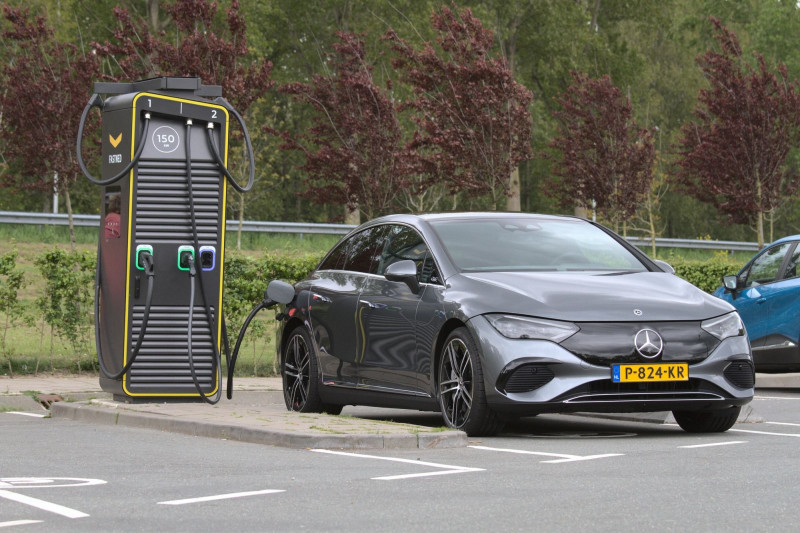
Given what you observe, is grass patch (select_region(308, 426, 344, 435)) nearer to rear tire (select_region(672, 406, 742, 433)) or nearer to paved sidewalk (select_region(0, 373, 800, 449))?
paved sidewalk (select_region(0, 373, 800, 449))

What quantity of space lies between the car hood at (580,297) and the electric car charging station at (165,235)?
102 inches

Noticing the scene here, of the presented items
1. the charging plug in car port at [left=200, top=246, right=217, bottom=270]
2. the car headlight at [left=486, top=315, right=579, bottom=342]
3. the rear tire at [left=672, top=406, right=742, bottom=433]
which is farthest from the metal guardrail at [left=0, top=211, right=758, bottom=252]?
the car headlight at [left=486, top=315, right=579, bottom=342]

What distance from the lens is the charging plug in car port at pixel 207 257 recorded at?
37.7 feet

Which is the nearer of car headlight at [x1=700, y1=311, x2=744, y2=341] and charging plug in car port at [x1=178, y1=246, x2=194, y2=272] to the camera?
car headlight at [x1=700, y1=311, x2=744, y2=341]

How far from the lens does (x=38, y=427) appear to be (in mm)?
10586

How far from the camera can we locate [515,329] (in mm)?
9078

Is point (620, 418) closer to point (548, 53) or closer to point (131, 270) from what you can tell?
point (131, 270)

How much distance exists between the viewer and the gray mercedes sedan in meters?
9.05

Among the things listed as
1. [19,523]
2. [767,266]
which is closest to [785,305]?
[767,266]

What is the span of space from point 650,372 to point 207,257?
4046 millimetres

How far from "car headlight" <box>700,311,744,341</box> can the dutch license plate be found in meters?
0.33

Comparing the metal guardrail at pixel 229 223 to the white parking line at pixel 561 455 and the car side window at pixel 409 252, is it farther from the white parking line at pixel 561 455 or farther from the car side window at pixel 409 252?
the white parking line at pixel 561 455

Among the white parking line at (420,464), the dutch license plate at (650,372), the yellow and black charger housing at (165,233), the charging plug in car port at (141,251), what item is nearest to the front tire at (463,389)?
the dutch license plate at (650,372)

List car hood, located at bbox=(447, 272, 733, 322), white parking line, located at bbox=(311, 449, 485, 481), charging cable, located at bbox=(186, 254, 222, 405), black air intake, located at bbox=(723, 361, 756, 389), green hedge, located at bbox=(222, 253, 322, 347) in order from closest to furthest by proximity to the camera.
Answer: white parking line, located at bbox=(311, 449, 485, 481) < car hood, located at bbox=(447, 272, 733, 322) < black air intake, located at bbox=(723, 361, 756, 389) < charging cable, located at bbox=(186, 254, 222, 405) < green hedge, located at bbox=(222, 253, 322, 347)
